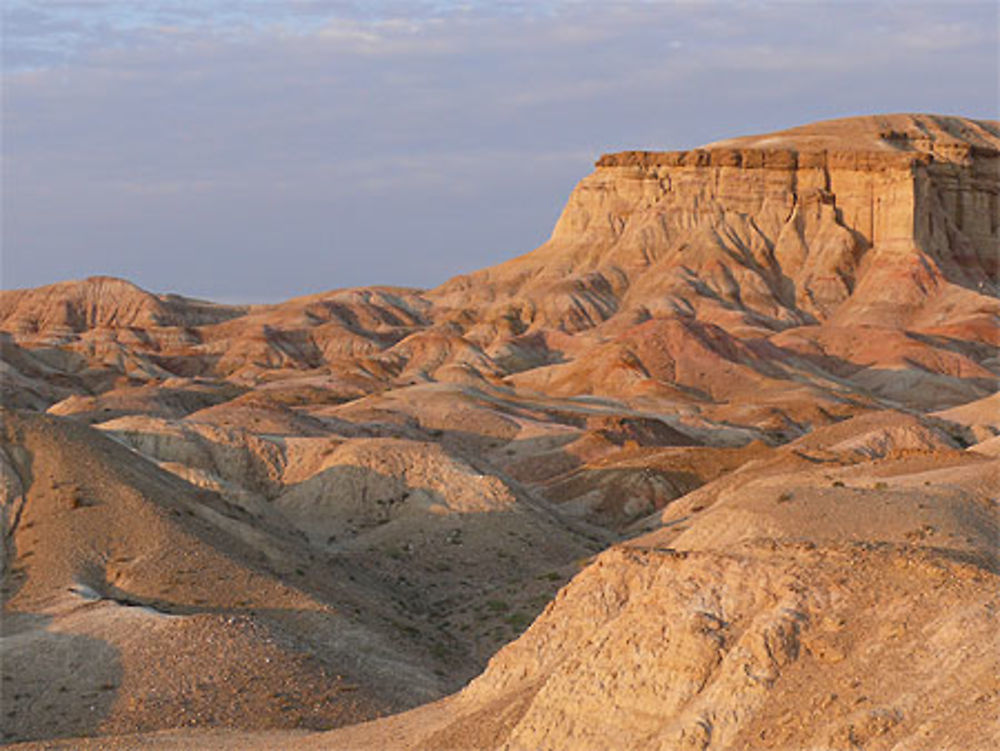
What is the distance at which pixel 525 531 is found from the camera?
4356cm

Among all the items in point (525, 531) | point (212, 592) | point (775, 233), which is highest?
point (212, 592)

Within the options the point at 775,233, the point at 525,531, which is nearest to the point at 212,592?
the point at 525,531

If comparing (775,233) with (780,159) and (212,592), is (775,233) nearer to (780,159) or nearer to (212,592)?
(780,159)

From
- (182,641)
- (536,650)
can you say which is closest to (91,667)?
(182,641)

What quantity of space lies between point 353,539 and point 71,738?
21537mm

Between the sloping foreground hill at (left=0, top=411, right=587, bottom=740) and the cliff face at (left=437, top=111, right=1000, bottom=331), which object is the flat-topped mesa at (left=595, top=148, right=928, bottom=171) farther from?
the sloping foreground hill at (left=0, top=411, right=587, bottom=740)

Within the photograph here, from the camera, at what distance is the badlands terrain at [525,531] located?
1509 centimetres

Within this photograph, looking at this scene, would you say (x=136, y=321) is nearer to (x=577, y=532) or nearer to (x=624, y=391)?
(x=624, y=391)

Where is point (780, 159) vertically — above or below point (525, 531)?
above

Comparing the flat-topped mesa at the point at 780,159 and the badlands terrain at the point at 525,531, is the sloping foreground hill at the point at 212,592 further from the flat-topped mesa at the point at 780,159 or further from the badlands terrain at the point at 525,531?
the flat-topped mesa at the point at 780,159

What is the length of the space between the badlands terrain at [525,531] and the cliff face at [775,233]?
39.6 inches

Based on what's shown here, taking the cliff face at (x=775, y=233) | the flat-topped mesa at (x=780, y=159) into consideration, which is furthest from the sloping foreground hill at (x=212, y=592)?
the flat-topped mesa at (x=780, y=159)

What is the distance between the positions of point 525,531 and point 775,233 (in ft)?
327

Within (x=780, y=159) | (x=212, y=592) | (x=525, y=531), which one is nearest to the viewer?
(x=212, y=592)
